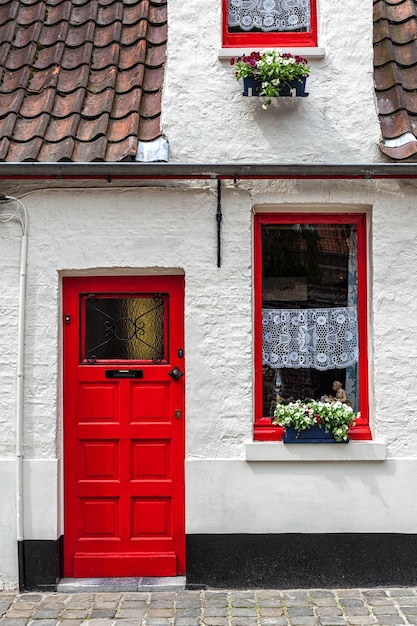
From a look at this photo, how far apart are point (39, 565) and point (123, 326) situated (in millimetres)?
2046

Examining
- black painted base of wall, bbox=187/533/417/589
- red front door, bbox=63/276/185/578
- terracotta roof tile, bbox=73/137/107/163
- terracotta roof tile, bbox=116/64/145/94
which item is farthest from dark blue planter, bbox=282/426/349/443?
terracotta roof tile, bbox=116/64/145/94

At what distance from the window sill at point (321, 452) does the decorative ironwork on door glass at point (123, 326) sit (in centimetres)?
112

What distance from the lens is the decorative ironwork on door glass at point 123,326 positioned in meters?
6.48

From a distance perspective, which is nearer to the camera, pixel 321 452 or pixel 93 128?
pixel 321 452

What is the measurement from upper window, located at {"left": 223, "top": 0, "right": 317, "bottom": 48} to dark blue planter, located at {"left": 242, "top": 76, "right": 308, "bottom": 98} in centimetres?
53

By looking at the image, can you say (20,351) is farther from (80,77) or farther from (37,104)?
(80,77)

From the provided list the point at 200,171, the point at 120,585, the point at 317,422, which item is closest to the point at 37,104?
the point at 200,171

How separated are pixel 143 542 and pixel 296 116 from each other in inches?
148

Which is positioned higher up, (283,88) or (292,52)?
(292,52)

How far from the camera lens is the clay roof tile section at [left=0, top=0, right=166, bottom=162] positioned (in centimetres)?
616

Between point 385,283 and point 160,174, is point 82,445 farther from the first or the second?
point 385,283

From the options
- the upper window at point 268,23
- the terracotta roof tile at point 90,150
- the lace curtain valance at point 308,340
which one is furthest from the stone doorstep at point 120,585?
the upper window at point 268,23

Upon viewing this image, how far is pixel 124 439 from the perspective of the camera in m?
6.41

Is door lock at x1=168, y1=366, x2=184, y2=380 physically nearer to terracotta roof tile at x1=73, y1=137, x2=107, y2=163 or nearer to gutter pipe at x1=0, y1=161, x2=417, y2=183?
gutter pipe at x1=0, y1=161, x2=417, y2=183
